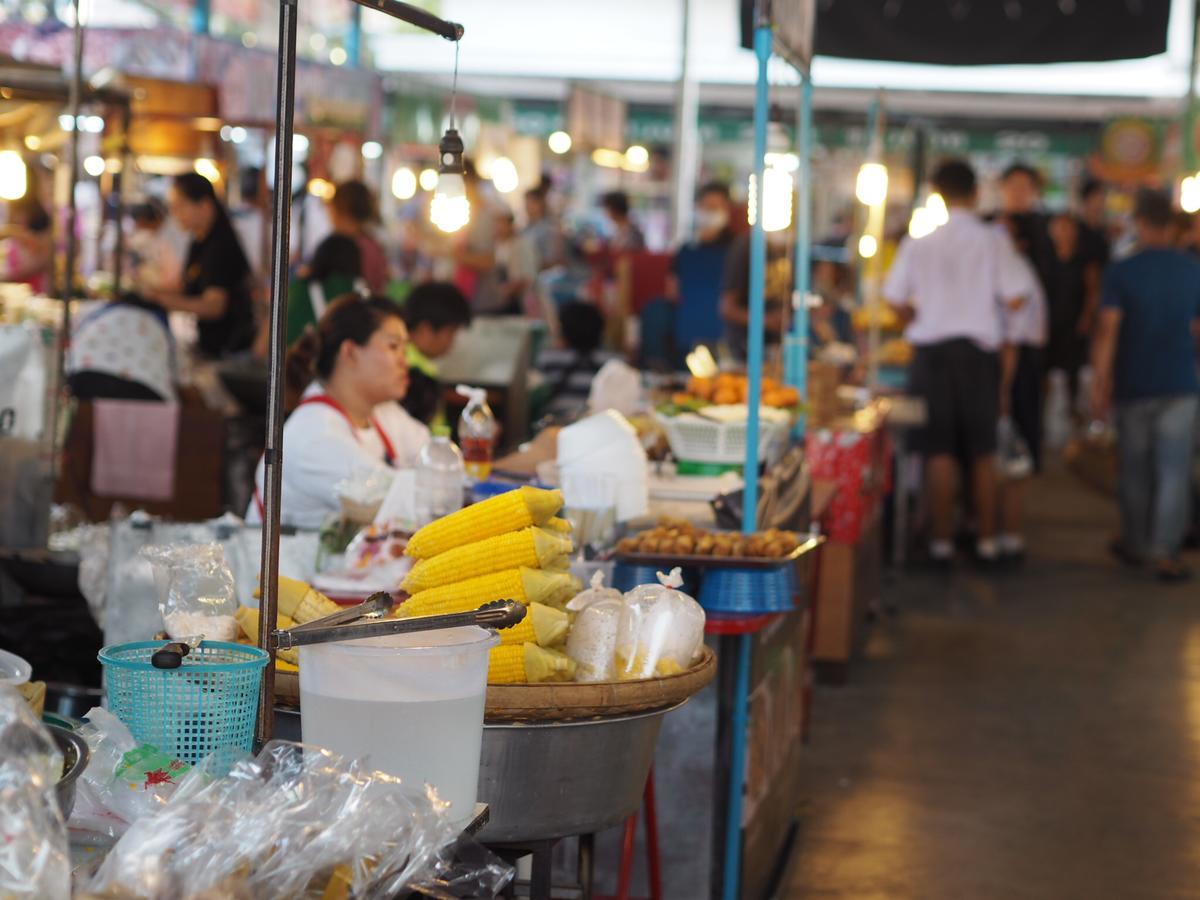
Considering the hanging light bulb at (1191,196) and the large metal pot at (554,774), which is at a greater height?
the hanging light bulb at (1191,196)

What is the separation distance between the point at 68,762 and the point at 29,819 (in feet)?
1.04

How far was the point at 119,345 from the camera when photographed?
Result: 702cm

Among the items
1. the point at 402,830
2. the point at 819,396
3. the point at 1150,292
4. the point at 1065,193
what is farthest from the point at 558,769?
the point at 1065,193

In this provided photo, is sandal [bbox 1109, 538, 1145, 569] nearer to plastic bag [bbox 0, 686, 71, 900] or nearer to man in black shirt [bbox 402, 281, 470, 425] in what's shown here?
man in black shirt [bbox 402, 281, 470, 425]

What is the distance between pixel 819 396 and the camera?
7.20 m

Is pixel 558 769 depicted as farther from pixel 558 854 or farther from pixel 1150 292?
pixel 1150 292

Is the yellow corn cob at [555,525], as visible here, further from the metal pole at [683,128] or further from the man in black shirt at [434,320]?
the metal pole at [683,128]

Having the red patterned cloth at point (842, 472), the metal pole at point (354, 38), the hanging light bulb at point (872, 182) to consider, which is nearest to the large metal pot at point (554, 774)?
the red patterned cloth at point (842, 472)

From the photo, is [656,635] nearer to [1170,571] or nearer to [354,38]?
[1170,571]

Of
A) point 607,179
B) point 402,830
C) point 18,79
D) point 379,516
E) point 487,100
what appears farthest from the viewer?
point 607,179

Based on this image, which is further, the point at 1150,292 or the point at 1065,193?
the point at 1065,193

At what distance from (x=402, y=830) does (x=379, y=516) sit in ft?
5.91

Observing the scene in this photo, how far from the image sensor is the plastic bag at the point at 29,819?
1.59 metres

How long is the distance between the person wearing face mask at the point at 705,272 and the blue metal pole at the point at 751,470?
6.31 metres
